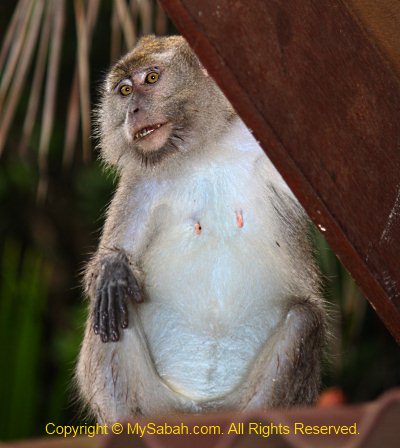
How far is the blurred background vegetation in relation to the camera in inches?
192

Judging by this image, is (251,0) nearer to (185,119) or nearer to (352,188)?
(352,188)

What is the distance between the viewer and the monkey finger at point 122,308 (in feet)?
11.3

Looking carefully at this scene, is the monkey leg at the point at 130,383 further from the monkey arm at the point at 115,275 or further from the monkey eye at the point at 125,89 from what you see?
the monkey eye at the point at 125,89

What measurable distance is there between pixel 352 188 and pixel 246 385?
1.51 m

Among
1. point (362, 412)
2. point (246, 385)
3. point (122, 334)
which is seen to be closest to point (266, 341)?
point (246, 385)

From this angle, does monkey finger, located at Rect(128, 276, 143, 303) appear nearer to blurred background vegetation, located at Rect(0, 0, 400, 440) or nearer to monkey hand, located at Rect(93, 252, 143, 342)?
monkey hand, located at Rect(93, 252, 143, 342)

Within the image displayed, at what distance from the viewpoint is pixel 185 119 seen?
365cm

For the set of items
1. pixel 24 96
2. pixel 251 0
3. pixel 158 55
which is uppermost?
pixel 24 96

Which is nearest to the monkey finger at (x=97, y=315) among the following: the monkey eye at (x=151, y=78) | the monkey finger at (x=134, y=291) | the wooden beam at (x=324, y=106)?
the monkey finger at (x=134, y=291)

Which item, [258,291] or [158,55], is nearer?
[258,291]

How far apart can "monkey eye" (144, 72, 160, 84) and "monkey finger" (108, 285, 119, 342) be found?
810 mm

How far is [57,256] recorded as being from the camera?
302 inches

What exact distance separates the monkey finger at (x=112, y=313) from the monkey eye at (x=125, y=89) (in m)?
0.84

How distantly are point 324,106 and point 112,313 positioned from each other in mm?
1469
